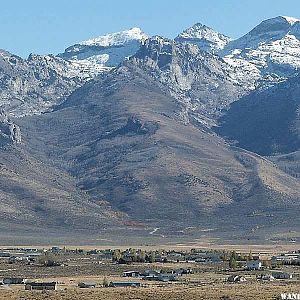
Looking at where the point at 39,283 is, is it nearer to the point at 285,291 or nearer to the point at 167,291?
the point at 167,291

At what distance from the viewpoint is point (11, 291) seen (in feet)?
520

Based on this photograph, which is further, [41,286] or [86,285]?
[86,285]

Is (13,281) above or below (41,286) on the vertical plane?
above

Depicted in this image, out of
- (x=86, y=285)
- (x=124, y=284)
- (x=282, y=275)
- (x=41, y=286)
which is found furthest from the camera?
(x=282, y=275)

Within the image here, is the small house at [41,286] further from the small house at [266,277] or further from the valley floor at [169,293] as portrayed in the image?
the small house at [266,277]

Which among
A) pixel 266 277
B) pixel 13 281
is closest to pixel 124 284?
pixel 13 281

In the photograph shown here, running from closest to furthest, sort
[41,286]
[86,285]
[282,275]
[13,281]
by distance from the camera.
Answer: [41,286] → [86,285] → [13,281] → [282,275]

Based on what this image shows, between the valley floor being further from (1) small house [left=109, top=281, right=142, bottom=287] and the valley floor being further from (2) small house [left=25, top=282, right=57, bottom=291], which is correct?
(1) small house [left=109, top=281, right=142, bottom=287]

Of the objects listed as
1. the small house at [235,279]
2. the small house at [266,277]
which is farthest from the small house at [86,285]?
the small house at [266,277]

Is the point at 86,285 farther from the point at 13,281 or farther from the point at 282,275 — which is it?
the point at 282,275

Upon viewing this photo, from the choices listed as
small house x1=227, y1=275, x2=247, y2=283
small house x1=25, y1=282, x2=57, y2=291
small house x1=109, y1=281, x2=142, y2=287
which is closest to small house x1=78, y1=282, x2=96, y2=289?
small house x1=109, y1=281, x2=142, y2=287

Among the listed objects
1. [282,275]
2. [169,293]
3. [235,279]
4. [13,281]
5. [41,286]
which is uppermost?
[282,275]

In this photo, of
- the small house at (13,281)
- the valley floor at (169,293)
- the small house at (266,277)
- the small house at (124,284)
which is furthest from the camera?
the small house at (266,277)

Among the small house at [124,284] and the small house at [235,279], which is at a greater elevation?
the small house at [235,279]
